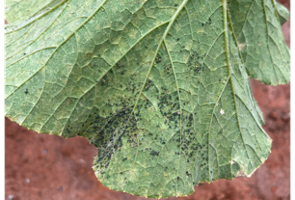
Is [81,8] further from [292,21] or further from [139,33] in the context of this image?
[292,21]

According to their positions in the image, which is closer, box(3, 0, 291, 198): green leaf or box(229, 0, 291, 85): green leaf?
box(3, 0, 291, 198): green leaf

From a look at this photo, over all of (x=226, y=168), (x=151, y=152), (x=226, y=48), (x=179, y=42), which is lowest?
(x=226, y=168)

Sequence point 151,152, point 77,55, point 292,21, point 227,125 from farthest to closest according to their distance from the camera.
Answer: point 292,21 → point 227,125 → point 151,152 → point 77,55

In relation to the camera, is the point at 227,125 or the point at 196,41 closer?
the point at 196,41

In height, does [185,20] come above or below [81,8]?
below

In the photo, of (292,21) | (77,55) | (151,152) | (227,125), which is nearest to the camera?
(77,55)

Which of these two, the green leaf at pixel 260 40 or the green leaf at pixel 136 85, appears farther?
the green leaf at pixel 260 40

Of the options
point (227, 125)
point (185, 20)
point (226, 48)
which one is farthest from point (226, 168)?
point (185, 20)

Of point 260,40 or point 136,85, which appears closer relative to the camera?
point 136,85
